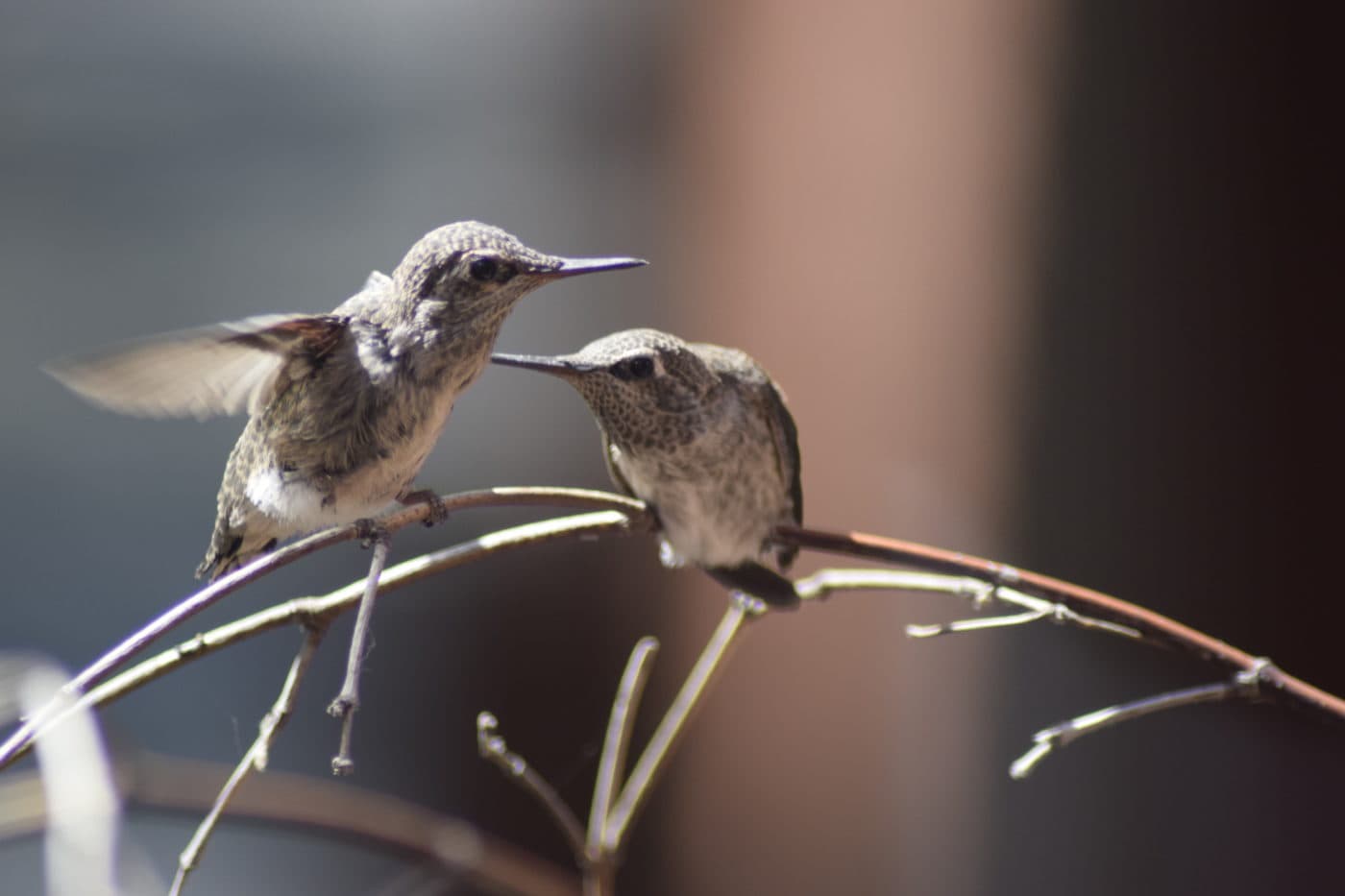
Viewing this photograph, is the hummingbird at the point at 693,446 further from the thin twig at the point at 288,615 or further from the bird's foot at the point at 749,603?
the thin twig at the point at 288,615

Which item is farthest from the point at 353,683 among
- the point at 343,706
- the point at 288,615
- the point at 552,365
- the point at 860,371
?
the point at 860,371

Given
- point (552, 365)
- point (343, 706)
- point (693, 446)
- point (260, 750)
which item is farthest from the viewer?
point (693, 446)

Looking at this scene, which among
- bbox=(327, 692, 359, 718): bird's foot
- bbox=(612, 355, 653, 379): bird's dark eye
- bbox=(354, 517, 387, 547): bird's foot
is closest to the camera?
bbox=(327, 692, 359, 718): bird's foot

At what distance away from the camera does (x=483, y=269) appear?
82cm

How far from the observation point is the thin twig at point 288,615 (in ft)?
1.94

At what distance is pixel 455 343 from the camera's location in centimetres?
84

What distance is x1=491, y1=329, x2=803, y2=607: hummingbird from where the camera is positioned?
109 centimetres

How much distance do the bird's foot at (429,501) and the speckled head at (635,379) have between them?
196 mm

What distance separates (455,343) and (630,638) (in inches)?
60.3

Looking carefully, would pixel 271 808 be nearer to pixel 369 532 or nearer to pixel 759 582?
pixel 369 532

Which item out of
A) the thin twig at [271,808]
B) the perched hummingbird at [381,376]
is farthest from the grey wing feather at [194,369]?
the thin twig at [271,808]

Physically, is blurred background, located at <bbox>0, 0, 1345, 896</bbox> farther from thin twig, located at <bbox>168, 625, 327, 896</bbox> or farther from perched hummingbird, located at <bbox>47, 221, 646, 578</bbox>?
thin twig, located at <bbox>168, 625, 327, 896</bbox>

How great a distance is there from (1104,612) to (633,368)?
1.66 ft

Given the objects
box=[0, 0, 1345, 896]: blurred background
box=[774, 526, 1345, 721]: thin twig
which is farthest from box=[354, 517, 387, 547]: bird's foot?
box=[0, 0, 1345, 896]: blurred background
